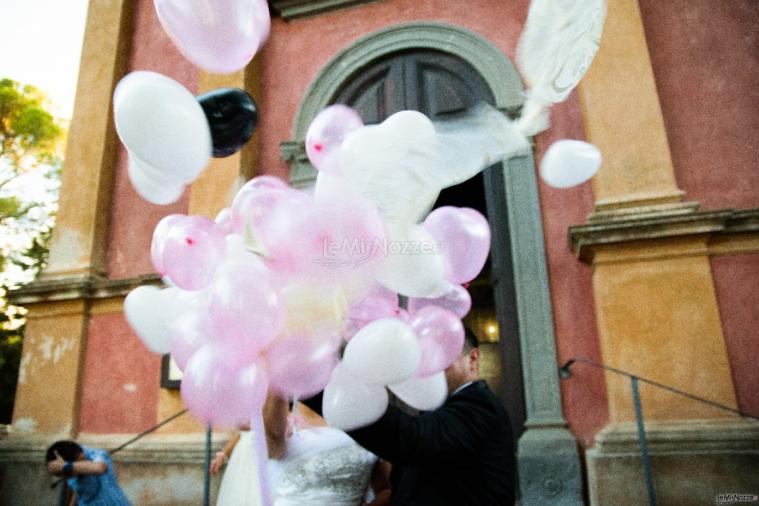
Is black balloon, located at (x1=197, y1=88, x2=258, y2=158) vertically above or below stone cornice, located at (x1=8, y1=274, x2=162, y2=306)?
below

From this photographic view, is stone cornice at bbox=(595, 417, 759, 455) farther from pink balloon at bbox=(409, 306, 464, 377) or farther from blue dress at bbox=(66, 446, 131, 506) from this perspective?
blue dress at bbox=(66, 446, 131, 506)

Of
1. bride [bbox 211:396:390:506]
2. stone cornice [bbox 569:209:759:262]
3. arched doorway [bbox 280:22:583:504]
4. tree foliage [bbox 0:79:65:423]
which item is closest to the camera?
bride [bbox 211:396:390:506]

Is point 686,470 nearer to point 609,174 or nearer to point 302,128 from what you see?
point 609,174

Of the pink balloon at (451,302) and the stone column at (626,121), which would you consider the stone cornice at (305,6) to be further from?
the pink balloon at (451,302)

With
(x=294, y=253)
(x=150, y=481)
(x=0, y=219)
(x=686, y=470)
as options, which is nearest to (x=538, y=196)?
(x=686, y=470)

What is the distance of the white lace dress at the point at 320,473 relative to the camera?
7.42ft

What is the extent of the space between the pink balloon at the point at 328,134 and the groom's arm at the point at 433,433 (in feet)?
2.82

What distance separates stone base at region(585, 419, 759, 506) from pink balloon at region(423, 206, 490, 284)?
8.16 ft

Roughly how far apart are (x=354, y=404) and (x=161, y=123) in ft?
3.29

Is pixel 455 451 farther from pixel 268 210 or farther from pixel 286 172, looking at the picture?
pixel 286 172

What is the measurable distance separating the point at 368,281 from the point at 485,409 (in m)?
0.59

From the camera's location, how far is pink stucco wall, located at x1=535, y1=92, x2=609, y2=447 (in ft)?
13.8

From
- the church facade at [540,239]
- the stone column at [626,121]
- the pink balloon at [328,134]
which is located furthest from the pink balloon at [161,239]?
the stone column at [626,121]

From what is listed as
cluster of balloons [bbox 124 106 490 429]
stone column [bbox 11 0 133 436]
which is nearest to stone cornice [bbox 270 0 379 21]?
stone column [bbox 11 0 133 436]
